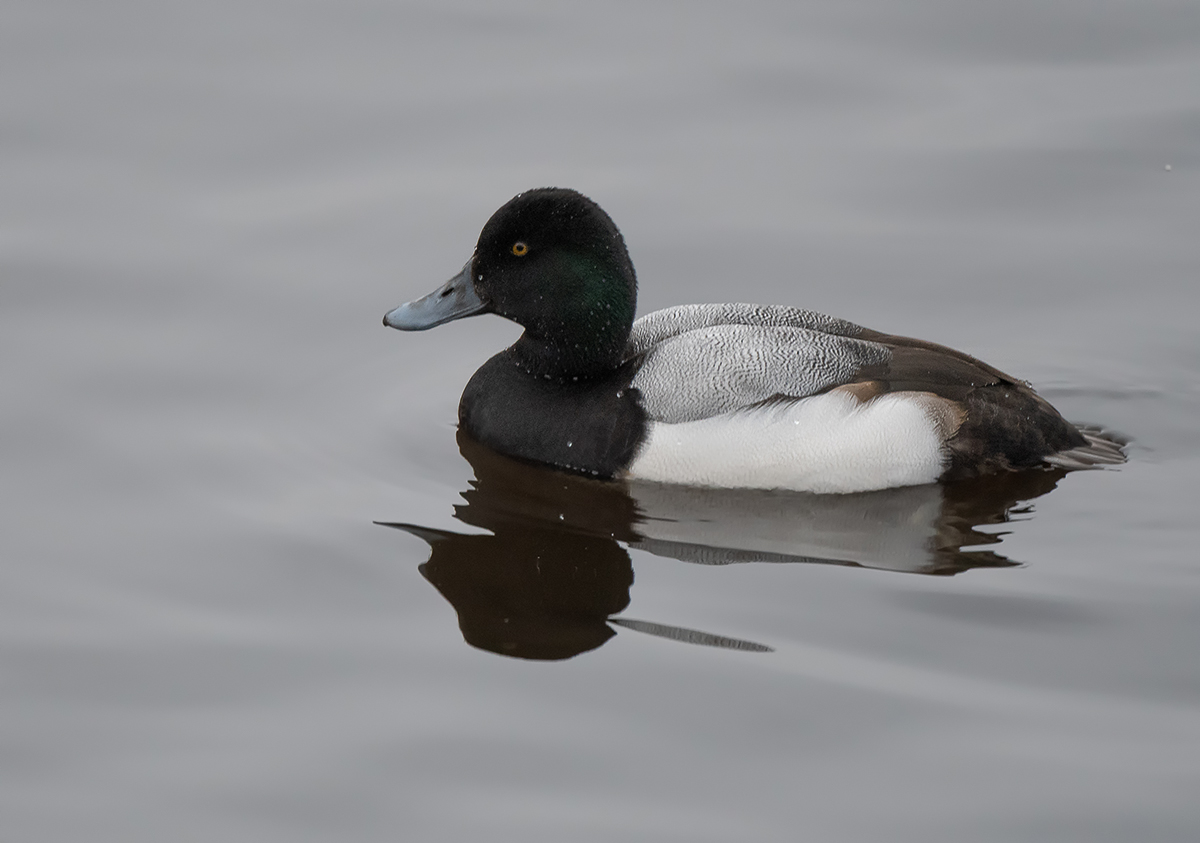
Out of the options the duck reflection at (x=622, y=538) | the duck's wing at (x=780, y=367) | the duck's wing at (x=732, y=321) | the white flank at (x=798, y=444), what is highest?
the duck's wing at (x=732, y=321)

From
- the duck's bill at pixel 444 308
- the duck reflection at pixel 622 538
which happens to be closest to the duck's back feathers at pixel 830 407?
the duck reflection at pixel 622 538

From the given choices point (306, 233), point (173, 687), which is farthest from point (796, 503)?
point (306, 233)

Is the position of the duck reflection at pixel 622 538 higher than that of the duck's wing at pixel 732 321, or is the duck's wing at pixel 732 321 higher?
the duck's wing at pixel 732 321

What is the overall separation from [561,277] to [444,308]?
2.13 feet

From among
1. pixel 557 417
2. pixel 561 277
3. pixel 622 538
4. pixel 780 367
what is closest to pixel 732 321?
pixel 780 367

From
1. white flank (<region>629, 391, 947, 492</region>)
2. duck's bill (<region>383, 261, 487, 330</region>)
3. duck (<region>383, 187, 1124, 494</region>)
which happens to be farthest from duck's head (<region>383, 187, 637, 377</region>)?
white flank (<region>629, 391, 947, 492</region>)

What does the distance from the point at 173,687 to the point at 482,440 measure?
2265 mm

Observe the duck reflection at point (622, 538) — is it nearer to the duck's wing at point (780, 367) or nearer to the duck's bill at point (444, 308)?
the duck's wing at point (780, 367)

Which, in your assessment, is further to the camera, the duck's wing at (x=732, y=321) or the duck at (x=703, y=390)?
the duck's wing at (x=732, y=321)

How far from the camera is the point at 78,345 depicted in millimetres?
8477

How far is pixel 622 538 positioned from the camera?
7000 mm

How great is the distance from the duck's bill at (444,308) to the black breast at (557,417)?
277 millimetres

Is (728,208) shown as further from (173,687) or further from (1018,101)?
(173,687)

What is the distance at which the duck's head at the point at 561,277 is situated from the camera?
7.57 meters
